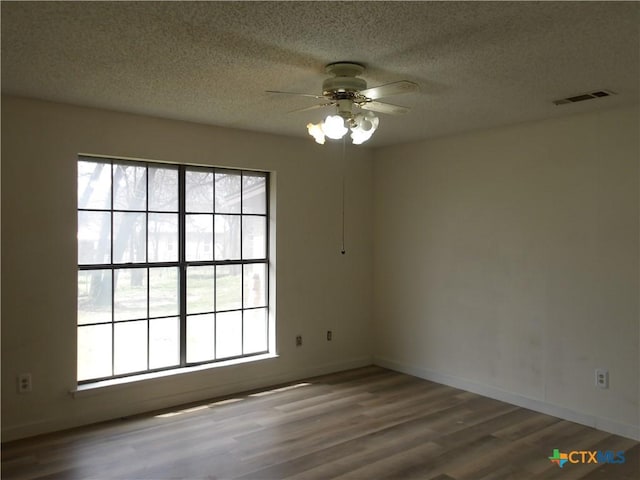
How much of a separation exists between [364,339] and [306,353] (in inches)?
32.1

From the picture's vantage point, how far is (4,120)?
3.69 m

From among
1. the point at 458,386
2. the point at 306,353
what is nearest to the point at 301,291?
the point at 306,353

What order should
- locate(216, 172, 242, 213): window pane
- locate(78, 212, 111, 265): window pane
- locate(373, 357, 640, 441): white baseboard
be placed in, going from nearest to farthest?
locate(373, 357, 640, 441): white baseboard < locate(78, 212, 111, 265): window pane < locate(216, 172, 242, 213): window pane

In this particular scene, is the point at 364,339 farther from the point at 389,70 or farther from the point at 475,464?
the point at 389,70

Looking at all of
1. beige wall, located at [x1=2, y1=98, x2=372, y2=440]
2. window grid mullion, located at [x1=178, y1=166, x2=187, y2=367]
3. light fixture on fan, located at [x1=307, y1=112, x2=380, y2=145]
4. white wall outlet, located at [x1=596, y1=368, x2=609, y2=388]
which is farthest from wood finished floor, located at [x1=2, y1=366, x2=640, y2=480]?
light fixture on fan, located at [x1=307, y1=112, x2=380, y2=145]

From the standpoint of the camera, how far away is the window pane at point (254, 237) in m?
5.04

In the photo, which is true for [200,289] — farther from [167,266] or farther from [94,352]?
[94,352]

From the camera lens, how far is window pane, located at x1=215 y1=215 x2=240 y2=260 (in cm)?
487

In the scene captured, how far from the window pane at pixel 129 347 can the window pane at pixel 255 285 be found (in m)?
1.02

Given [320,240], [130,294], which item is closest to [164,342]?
[130,294]

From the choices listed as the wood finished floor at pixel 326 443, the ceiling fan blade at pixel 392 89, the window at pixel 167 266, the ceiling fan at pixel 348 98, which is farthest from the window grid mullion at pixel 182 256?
the ceiling fan blade at pixel 392 89

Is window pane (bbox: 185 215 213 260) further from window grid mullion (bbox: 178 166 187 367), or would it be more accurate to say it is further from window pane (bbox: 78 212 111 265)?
window pane (bbox: 78 212 111 265)

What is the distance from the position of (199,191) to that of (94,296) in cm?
126

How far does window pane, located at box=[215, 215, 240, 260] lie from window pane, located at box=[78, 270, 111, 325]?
3.35ft
